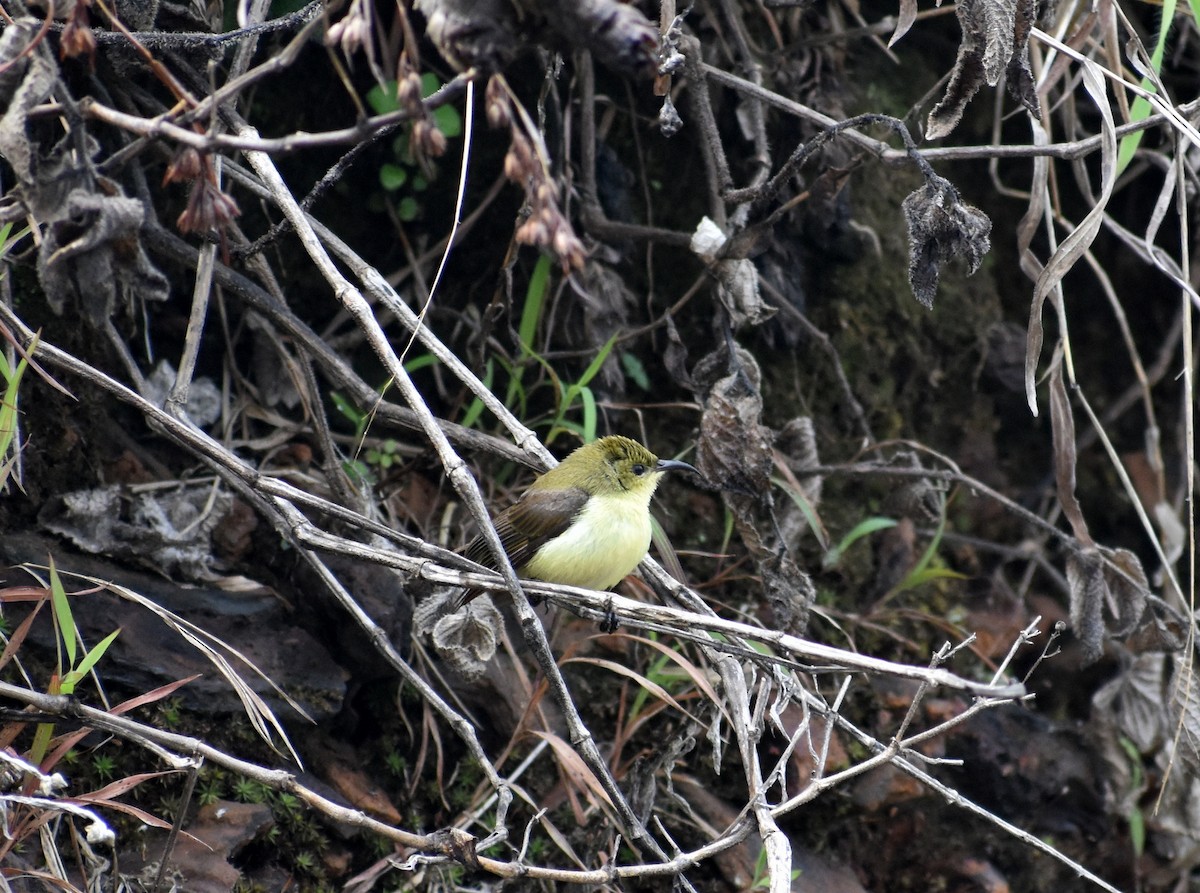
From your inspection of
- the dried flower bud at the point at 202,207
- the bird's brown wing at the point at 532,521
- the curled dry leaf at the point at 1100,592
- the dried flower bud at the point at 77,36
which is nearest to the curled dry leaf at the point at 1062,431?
the curled dry leaf at the point at 1100,592

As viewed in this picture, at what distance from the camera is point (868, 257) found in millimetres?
4645

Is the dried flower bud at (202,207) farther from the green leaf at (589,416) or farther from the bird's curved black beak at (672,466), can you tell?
the bird's curved black beak at (672,466)

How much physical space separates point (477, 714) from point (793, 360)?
190 centimetres

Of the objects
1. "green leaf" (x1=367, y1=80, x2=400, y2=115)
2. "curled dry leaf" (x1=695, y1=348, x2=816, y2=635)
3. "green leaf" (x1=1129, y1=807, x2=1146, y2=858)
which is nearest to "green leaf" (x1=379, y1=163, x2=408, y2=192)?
"green leaf" (x1=367, y1=80, x2=400, y2=115)

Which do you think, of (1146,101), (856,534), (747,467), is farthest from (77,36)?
(856,534)

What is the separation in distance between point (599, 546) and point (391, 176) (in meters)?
1.59

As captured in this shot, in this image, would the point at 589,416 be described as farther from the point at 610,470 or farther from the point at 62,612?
the point at 62,612

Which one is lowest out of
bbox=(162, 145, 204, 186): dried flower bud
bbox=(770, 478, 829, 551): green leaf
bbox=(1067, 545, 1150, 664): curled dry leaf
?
bbox=(1067, 545, 1150, 664): curled dry leaf

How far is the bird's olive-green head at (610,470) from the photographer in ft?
11.8

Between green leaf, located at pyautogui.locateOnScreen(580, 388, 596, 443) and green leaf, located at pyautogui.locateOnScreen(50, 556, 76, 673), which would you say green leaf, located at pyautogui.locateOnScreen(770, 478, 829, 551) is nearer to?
green leaf, located at pyautogui.locateOnScreen(580, 388, 596, 443)

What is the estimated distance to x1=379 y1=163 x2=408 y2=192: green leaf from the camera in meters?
3.98

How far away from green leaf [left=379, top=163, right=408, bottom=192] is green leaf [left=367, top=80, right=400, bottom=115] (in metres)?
0.22

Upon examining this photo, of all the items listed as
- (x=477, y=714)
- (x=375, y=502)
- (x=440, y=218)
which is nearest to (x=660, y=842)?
(x=477, y=714)

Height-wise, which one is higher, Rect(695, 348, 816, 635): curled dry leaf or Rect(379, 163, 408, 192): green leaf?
Rect(379, 163, 408, 192): green leaf
